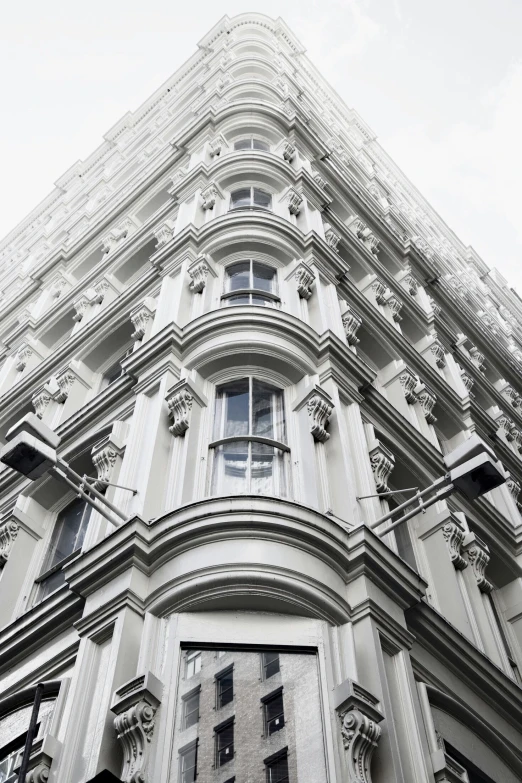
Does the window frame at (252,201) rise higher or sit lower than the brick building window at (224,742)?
higher

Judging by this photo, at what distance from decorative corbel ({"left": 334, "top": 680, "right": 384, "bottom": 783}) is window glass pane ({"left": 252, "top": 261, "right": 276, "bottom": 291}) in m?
12.0

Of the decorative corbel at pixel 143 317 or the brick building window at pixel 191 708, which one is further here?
the decorative corbel at pixel 143 317

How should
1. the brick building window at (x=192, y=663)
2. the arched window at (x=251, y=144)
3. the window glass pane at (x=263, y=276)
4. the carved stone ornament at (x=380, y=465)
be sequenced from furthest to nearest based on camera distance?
the arched window at (x=251, y=144), the window glass pane at (x=263, y=276), the carved stone ornament at (x=380, y=465), the brick building window at (x=192, y=663)

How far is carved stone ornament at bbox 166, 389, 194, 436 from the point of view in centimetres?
1598

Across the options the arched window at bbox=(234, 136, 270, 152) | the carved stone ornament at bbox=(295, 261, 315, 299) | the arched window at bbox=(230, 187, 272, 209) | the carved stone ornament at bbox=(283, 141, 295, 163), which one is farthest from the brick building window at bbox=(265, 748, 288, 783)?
the arched window at bbox=(234, 136, 270, 152)

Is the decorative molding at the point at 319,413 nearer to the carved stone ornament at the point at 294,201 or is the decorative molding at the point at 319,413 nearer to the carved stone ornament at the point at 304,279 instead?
the carved stone ornament at the point at 304,279

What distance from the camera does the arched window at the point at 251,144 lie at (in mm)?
31172

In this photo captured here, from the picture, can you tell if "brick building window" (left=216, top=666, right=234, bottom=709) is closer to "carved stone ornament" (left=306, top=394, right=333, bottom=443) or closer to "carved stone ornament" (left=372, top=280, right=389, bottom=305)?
"carved stone ornament" (left=306, top=394, right=333, bottom=443)

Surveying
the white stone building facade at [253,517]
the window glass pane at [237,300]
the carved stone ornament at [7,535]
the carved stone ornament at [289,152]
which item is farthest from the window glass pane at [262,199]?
the carved stone ornament at [7,535]

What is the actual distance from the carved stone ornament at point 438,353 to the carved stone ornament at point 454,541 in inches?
418

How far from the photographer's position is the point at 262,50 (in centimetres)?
4797

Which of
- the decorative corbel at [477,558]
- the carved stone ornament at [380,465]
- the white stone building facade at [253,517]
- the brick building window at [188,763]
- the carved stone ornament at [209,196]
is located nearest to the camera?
the brick building window at [188,763]

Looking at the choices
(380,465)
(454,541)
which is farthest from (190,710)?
(454,541)

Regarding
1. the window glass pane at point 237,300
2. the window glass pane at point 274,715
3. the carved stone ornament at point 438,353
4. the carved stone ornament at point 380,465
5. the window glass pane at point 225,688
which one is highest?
the carved stone ornament at point 438,353
